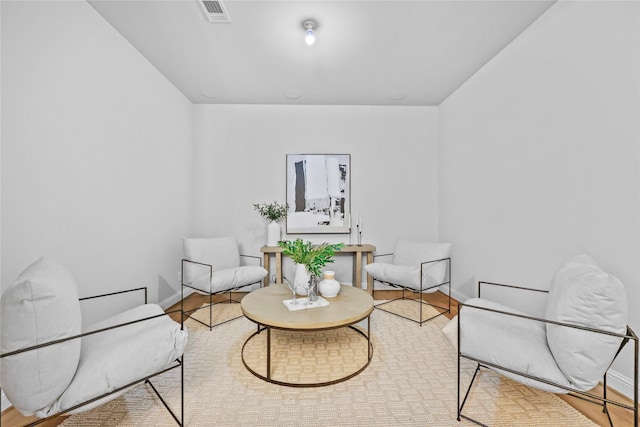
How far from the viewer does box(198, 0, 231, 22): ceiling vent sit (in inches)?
83.0

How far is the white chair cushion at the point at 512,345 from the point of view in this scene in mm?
1391

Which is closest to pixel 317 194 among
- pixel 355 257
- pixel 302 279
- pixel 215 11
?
pixel 355 257

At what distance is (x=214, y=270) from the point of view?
329 centimetres

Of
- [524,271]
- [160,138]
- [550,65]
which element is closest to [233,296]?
[160,138]

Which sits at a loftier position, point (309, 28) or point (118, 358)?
point (309, 28)

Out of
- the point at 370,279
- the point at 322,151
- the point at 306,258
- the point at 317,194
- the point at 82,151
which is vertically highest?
the point at 322,151

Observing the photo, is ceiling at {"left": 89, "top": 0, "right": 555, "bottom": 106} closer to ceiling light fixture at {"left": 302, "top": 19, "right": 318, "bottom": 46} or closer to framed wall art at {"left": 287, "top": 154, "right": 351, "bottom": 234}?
ceiling light fixture at {"left": 302, "top": 19, "right": 318, "bottom": 46}

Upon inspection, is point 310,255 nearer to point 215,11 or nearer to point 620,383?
point 215,11

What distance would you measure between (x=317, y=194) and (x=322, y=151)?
2.15ft

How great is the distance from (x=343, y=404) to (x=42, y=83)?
9.27ft

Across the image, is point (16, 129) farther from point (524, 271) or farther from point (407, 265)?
point (524, 271)

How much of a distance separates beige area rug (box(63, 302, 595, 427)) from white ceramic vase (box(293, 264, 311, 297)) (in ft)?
1.56

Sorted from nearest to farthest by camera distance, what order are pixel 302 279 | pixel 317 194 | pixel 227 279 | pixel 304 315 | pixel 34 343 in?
1. pixel 34 343
2. pixel 304 315
3. pixel 302 279
4. pixel 227 279
5. pixel 317 194

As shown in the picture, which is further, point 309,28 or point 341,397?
point 309,28
